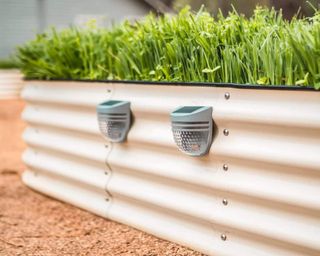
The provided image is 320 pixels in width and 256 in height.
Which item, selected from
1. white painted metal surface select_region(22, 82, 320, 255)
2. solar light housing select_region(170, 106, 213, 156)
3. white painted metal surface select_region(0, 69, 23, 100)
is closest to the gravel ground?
white painted metal surface select_region(22, 82, 320, 255)

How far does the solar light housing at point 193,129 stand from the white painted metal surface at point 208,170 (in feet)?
0.14

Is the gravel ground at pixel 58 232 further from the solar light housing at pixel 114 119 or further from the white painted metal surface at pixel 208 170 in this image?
the solar light housing at pixel 114 119

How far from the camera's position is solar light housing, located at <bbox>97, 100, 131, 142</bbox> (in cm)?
387

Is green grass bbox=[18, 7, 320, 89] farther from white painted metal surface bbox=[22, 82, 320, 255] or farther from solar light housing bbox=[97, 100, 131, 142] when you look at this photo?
solar light housing bbox=[97, 100, 131, 142]

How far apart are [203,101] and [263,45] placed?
1.32 ft

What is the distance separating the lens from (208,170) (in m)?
3.22

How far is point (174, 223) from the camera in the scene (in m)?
3.50

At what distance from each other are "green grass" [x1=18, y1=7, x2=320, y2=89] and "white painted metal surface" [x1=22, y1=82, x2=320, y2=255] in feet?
0.44

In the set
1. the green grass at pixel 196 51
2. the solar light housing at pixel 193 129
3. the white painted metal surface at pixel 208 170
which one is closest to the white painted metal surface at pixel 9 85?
the green grass at pixel 196 51

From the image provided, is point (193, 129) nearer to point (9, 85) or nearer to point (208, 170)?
point (208, 170)

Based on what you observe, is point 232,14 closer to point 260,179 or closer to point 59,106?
point 260,179

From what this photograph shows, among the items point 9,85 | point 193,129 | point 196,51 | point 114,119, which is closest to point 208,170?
point 193,129

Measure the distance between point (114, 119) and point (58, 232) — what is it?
0.74 meters

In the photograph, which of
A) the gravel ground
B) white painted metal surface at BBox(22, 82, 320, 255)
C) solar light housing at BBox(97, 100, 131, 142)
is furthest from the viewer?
solar light housing at BBox(97, 100, 131, 142)
